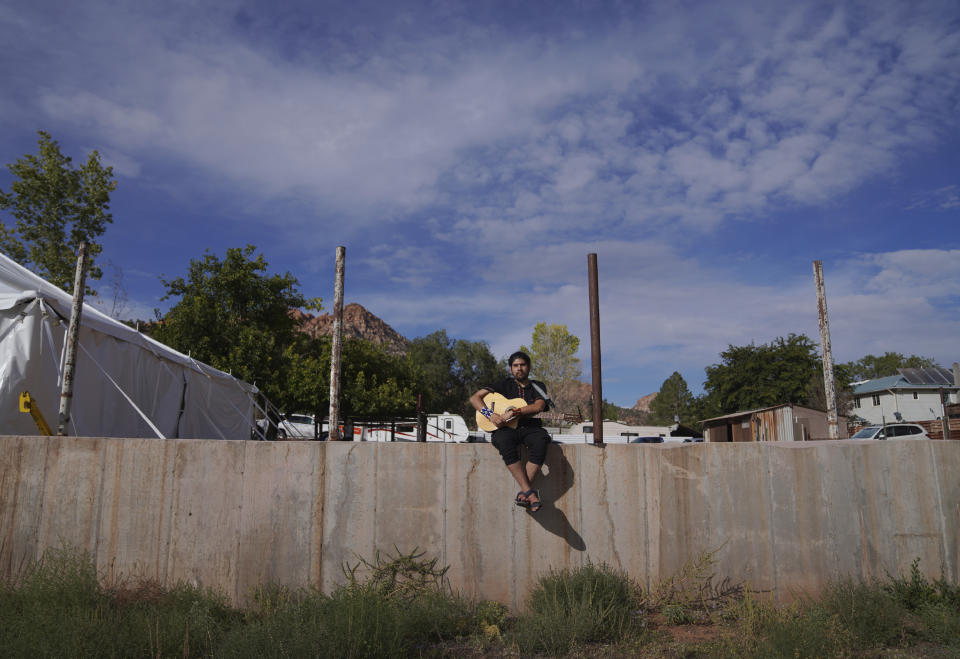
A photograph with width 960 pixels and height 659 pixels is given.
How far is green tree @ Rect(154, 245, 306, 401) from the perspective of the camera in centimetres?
2525

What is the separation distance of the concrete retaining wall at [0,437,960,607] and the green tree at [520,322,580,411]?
60.1 meters

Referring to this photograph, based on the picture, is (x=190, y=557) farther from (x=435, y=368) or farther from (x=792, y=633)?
(x=435, y=368)

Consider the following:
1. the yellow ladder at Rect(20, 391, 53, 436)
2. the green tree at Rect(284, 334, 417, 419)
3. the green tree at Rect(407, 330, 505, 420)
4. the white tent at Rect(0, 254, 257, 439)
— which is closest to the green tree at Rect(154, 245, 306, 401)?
the green tree at Rect(284, 334, 417, 419)

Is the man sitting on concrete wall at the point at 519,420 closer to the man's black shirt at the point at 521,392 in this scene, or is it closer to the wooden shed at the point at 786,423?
the man's black shirt at the point at 521,392

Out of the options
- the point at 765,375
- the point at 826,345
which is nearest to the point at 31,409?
the point at 826,345

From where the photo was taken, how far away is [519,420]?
5.53m

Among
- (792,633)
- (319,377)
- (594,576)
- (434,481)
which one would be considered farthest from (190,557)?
(319,377)

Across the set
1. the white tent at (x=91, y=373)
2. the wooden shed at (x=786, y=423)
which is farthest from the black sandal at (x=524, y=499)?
the wooden shed at (x=786, y=423)

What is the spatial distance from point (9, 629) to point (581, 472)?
178 inches

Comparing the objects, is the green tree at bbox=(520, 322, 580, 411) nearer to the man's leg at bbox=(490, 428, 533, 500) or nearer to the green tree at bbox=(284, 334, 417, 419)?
the green tree at bbox=(284, 334, 417, 419)

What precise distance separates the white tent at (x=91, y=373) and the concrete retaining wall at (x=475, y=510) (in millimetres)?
1346

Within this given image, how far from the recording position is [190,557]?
5469 mm

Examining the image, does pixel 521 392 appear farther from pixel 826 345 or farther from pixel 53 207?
pixel 53 207

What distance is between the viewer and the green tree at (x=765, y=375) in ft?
158
